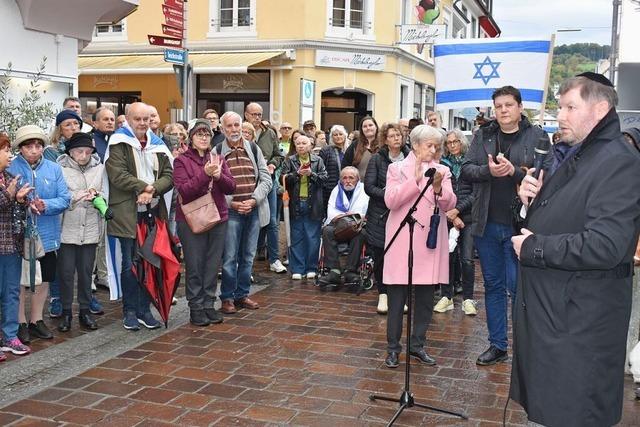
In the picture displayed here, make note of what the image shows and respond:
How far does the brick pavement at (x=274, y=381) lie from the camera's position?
4496mm

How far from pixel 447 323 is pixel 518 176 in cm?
225

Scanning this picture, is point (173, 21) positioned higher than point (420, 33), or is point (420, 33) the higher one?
point (420, 33)

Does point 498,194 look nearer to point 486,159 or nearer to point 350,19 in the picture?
point 486,159

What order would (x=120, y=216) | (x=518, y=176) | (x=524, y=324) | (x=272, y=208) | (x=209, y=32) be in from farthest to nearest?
(x=209, y=32)
(x=272, y=208)
(x=120, y=216)
(x=518, y=176)
(x=524, y=324)

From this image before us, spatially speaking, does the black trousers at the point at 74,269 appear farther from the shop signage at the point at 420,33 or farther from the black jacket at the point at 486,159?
the shop signage at the point at 420,33

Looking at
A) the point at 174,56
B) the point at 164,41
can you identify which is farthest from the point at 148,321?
the point at 164,41

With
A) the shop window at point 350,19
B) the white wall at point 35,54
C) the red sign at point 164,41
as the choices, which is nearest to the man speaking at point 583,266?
the white wall at point 35,54

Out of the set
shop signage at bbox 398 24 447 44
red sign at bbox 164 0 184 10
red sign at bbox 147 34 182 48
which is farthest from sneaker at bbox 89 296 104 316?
shop signage at bbox 398 24 447 44

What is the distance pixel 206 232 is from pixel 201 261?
0.28m

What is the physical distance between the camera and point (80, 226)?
6.26m

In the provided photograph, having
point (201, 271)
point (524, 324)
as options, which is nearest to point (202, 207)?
point (201, 271)

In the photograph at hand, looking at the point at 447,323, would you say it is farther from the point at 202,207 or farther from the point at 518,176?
the point at 202,207

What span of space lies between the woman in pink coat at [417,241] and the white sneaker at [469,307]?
1806 millimetres

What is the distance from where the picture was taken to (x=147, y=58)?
22.0m
